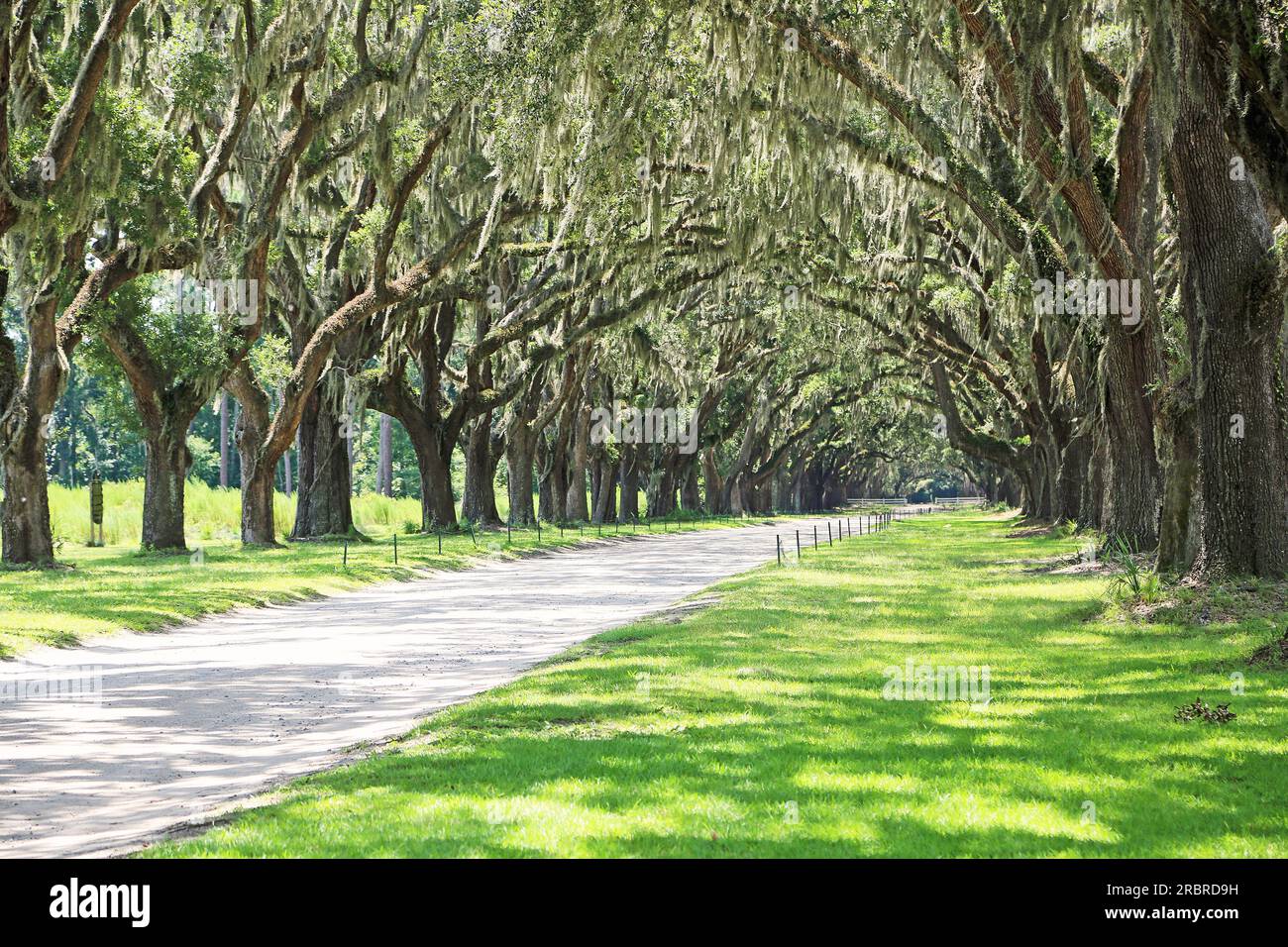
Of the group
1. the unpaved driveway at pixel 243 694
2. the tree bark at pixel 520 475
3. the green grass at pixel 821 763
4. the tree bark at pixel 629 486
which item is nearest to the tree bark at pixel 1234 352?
the green grass at pixel 821 763

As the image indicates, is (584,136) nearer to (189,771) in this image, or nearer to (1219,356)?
(1219,356)

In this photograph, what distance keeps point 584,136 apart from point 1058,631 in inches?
399

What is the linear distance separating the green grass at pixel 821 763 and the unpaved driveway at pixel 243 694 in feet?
2.45

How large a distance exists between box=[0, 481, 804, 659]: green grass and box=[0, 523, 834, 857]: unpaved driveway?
0.54m


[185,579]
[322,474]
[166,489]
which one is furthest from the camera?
[322,474]

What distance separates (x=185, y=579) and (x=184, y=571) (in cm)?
252

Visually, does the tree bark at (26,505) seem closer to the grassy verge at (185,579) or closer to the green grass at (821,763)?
the grassy verge at (185,579)

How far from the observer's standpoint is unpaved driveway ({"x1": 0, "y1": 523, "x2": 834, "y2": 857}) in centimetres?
766

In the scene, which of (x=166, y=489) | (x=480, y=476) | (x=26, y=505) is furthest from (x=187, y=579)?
(x=480, y=476)

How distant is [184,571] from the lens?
81.7ft

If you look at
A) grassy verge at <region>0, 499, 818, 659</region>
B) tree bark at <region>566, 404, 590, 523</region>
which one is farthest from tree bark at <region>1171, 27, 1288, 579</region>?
tree bark at <region>566, 404, 590, 523</region>

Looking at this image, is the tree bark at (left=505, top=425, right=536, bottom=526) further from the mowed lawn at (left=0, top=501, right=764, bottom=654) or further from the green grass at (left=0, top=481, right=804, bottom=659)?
the mowed lawn at (left=0, top=501, right=764, bottom=654)

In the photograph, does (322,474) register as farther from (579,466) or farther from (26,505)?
(579,466)
